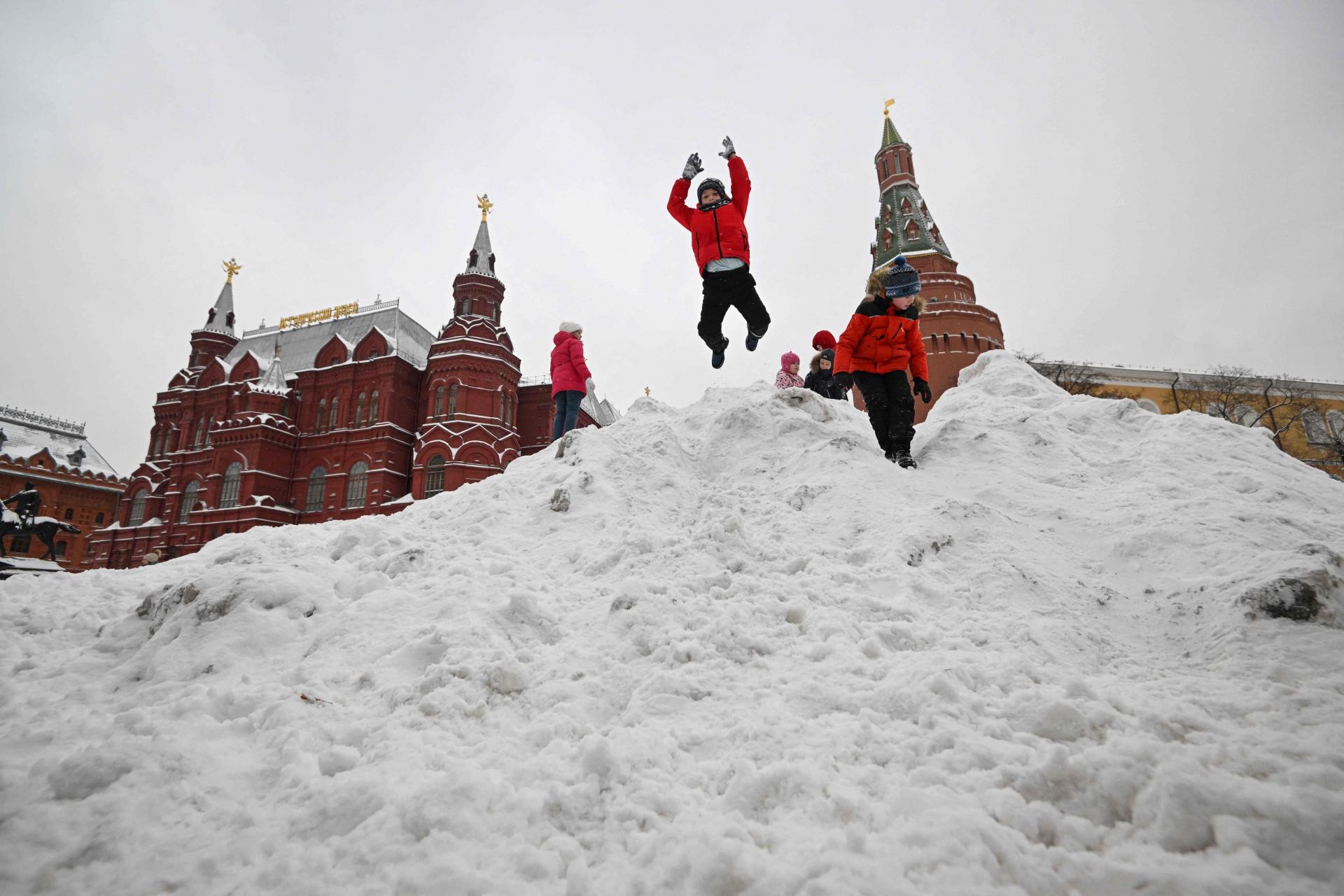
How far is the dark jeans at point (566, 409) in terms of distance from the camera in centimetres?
962

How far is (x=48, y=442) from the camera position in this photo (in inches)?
1734

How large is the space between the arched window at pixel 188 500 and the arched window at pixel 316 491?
316 inches

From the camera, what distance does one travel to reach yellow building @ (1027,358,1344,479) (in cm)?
3441

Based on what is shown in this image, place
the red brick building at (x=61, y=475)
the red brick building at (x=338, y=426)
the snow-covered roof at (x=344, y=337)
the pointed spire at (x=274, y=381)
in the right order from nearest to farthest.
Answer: the red brick building at (x=338, y=426) → the pointed spire at (x=274, y=381) → the snow-covered roof at (x=344, y=337) → the red brick building at (x=61, y=475)

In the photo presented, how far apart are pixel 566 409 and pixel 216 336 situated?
45.6 m

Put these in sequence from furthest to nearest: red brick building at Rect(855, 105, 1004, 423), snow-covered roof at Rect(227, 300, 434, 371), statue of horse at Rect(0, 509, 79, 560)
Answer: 1. snow-covered roof at Rect(227, 300, 434, 371)
2. red brick building at Rect(855, 105, 1004, 423)
3. statue of horse at Rect(0, 509, 79, 560)

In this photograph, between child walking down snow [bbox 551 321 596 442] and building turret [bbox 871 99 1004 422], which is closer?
child walking down snow [bbox 551 321 596 442]

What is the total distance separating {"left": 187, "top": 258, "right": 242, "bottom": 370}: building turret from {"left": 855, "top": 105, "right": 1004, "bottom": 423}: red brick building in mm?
46001

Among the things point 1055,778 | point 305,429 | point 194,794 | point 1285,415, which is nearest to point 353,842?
point 194,794

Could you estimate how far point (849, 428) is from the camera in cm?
737

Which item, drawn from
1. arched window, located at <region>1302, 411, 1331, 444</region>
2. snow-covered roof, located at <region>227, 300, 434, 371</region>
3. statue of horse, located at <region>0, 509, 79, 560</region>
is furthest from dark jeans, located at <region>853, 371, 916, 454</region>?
arched window, located at <region>1302, 411, 1331, 444</region>

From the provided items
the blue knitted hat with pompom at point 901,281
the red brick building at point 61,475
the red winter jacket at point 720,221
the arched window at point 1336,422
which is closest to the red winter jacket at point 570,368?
the red winter jacket at point 720,221

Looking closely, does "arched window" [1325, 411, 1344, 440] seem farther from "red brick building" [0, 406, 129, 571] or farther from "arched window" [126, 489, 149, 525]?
"red brick building" [0, 406, 129, 571]

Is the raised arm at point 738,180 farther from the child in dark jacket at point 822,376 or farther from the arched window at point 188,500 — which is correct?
the arched window at point 188,500
